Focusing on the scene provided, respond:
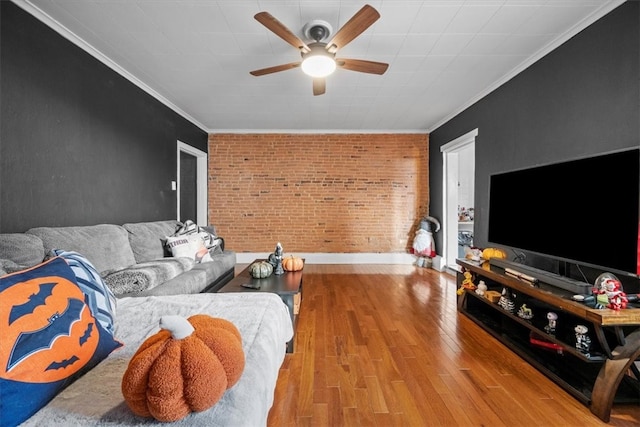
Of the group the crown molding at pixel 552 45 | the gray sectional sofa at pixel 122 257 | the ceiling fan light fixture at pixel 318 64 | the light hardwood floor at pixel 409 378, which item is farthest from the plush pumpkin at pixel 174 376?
the crown molding at pixel 552 45

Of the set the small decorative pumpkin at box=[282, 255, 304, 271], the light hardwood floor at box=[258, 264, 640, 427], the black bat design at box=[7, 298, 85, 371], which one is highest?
the black bat design at box=[7, 298, 85, 371]

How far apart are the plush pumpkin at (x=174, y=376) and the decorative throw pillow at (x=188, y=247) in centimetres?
248

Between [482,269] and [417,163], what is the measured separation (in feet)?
10.9

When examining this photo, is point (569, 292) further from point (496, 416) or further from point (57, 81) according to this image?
point (57, 81)

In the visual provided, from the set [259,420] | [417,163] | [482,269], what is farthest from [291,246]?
[259,420]

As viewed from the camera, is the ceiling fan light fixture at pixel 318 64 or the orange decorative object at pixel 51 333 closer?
the orange decorative object at pixel 51 333

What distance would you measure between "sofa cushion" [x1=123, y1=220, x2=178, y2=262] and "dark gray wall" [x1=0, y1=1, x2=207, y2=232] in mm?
263

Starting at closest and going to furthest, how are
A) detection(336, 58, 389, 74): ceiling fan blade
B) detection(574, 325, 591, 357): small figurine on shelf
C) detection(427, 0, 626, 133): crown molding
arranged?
detection(574, 325, 591, 357): small figurine on shelf < detection(427, 0, 626, 133): crown molding < detection(336, 58, 389, 74): ceiling fan blade

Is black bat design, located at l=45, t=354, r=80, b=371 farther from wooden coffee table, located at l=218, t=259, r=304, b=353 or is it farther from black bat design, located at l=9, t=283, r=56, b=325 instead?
wooden coffee table, located at l=218, t=259, r=304, b=353

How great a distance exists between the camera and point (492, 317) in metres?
2.62

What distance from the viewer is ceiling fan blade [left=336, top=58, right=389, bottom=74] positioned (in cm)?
239

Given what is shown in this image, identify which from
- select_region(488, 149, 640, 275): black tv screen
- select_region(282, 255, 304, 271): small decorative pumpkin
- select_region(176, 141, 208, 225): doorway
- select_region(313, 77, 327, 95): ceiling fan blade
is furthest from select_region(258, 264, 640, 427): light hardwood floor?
select_region(176, 141, 208, 225): doorway

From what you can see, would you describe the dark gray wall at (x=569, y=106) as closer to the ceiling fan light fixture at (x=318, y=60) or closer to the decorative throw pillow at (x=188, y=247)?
the ceiling fan light fixture at (x=318, y=60)

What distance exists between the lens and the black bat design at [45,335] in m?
0.71
